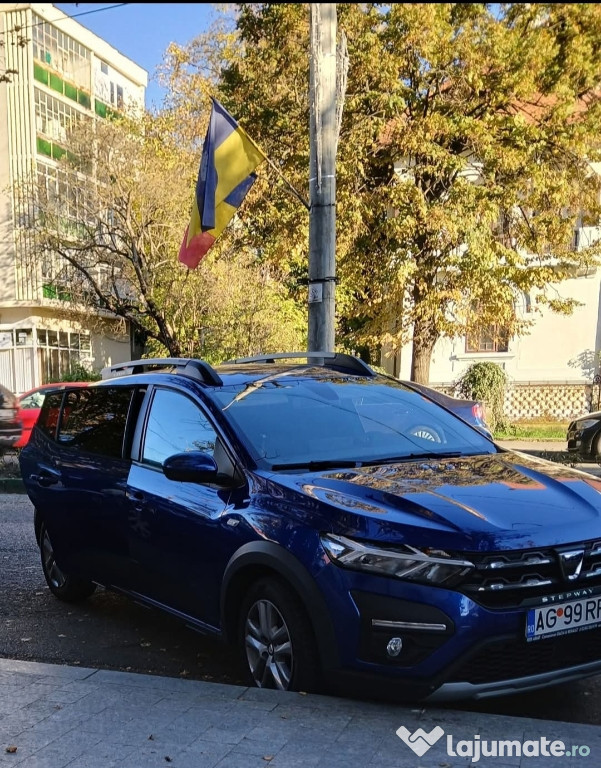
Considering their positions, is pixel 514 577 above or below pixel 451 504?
below

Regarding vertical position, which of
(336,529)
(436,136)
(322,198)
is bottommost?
(336,529)

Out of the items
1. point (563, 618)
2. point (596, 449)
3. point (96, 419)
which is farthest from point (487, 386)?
point (563, 618)

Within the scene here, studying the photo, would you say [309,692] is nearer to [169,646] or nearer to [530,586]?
[530,586]

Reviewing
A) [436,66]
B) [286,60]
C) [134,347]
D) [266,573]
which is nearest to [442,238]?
[436,66]

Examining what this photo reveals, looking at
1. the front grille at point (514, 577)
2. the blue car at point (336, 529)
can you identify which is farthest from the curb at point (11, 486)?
the front grille at point (514, 577)

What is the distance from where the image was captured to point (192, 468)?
12.3 feet

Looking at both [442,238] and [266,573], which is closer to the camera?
[266,573]

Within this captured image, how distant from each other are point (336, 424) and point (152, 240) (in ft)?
64.0

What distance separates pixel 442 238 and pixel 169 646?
40.5ft

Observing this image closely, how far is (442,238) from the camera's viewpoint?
15.5m

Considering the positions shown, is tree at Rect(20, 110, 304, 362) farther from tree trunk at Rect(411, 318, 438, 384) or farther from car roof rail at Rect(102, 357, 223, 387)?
car roof rail at Rect(102, 357, 223, 387)

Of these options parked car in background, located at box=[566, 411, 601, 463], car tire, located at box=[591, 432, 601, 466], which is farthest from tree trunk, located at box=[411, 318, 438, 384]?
car tire, located at box=[591, 432, 601, 466]

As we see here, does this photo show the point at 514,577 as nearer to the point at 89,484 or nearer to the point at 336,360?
the point at 336,360

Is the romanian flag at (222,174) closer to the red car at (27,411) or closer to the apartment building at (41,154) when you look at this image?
the red car at (27,411)
